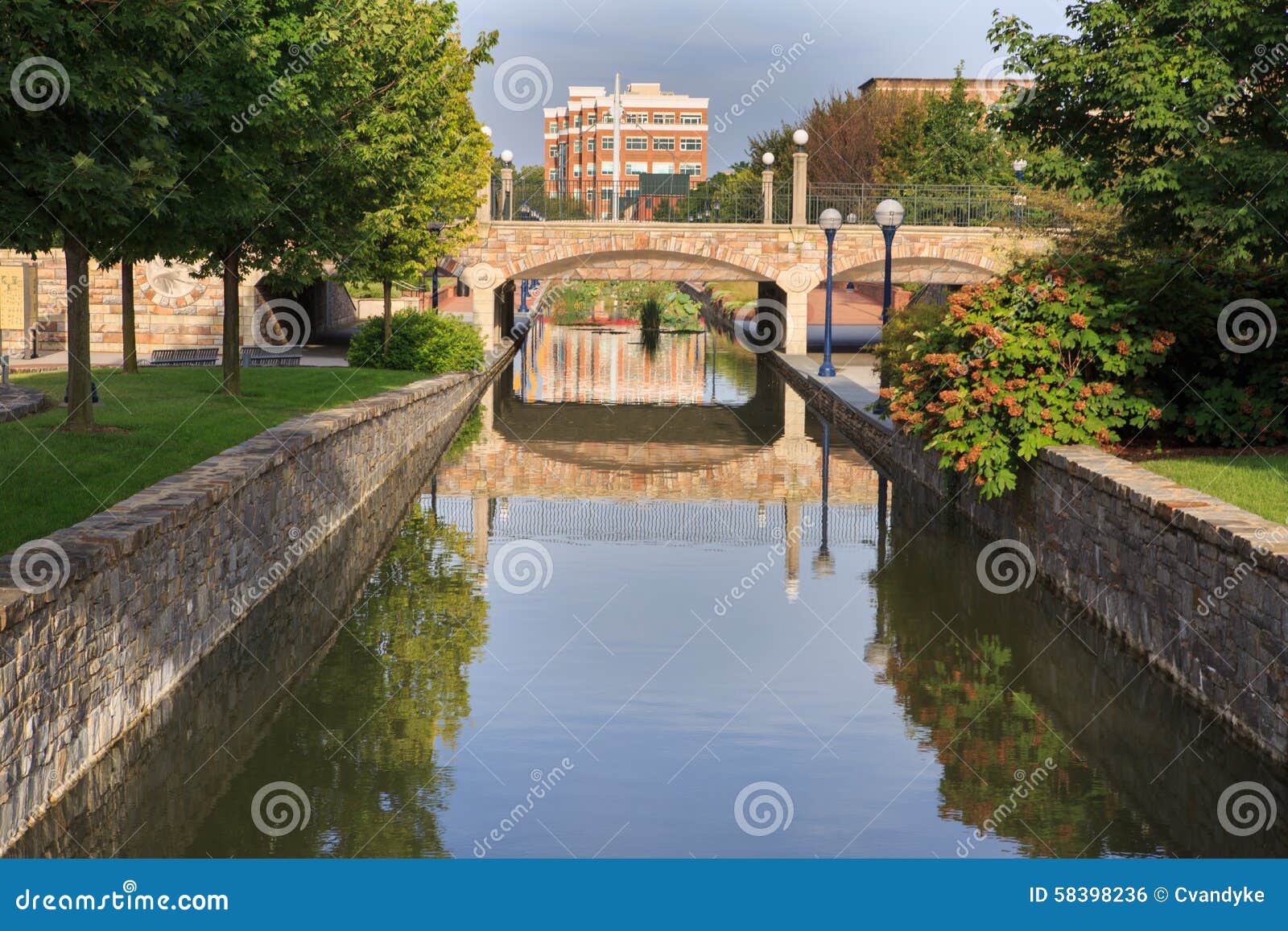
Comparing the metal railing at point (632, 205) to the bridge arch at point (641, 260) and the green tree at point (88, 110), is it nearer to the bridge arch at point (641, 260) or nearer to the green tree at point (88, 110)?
the bridge arch at point (641, 260)

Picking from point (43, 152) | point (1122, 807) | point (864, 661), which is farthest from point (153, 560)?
point (1122, 807)

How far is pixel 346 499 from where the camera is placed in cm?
1733

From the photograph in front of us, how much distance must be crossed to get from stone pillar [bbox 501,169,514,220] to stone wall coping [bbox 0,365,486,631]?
29425mm

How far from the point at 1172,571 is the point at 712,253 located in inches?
1420

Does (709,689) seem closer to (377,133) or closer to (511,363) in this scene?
(377,133)

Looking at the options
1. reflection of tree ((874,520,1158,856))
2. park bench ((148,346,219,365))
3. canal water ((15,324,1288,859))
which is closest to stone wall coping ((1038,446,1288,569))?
canal water ((15,324,1288,859))

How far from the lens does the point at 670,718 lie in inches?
390

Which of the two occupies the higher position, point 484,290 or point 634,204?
point 634,204

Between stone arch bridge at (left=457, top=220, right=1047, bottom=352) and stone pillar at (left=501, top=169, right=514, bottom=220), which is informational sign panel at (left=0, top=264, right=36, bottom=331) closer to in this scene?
stone arch bridge at (left=457, top=220, right=1047, bottom=352)

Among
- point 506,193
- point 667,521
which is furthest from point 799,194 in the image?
point 667,521

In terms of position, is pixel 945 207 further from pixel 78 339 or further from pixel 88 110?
pixel 88 110

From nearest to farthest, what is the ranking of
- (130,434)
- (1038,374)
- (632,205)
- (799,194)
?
(130,434), (1038,374), (799,194), (632,205)

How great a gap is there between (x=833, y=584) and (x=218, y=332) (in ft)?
91.3

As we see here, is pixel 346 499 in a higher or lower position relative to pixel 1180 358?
lower
